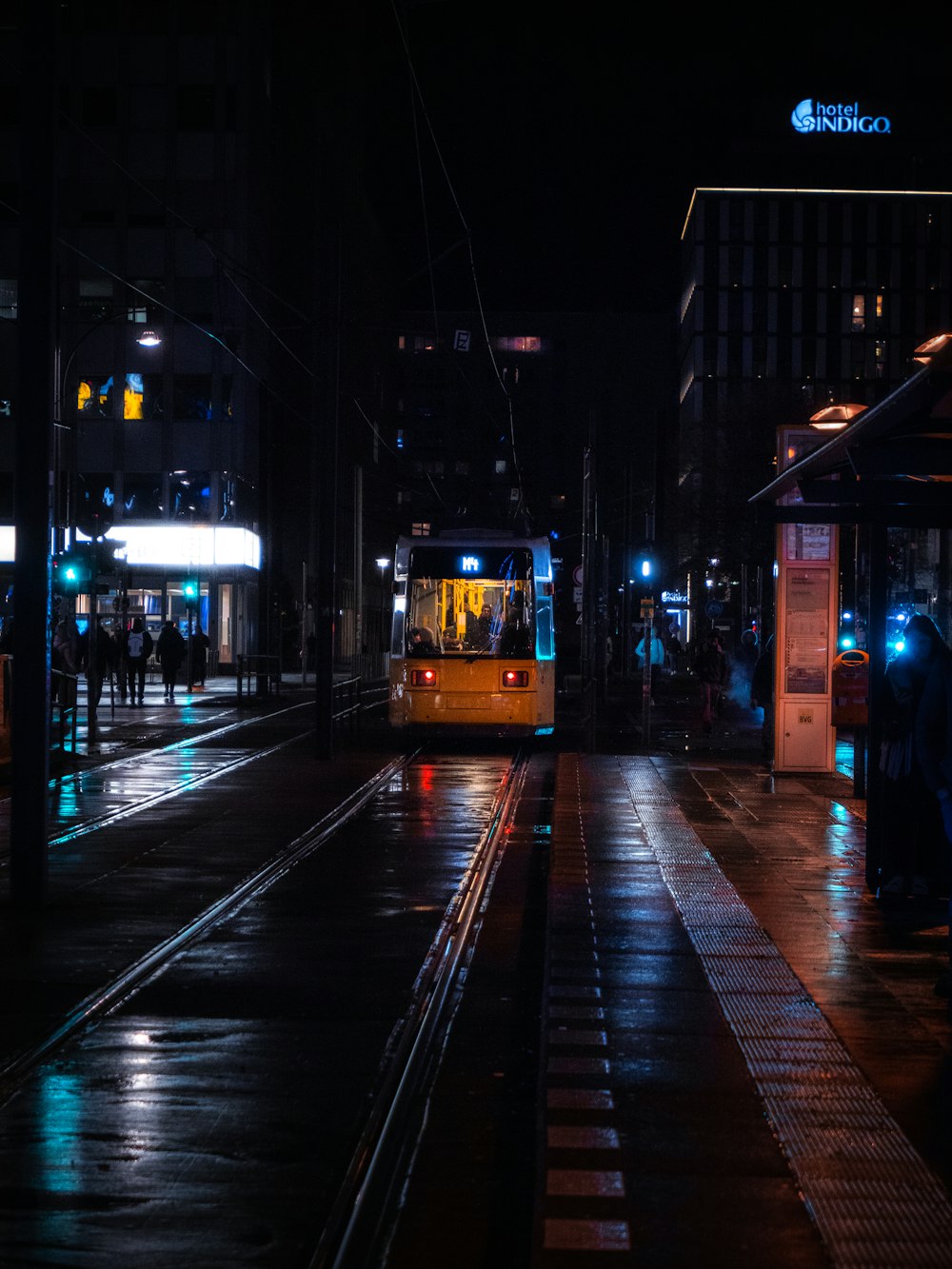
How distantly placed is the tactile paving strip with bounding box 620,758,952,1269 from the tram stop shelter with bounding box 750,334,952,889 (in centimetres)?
179

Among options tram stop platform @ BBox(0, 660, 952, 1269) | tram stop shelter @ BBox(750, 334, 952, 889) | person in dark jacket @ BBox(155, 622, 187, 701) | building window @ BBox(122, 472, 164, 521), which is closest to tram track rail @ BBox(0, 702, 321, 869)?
tram stop platform @ BBox(0, 660, 952, 1269)

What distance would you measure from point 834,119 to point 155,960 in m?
128

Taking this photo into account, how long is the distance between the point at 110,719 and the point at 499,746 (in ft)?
29.3

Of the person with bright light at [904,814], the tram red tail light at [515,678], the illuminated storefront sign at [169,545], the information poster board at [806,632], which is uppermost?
the illuminated storefront sign at [169,545]

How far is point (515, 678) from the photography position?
26406 mm

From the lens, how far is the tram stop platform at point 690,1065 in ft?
16.6

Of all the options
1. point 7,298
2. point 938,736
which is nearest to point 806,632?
point 938,736

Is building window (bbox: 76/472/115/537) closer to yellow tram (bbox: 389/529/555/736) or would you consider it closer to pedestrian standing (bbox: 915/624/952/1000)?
yellow tram (bbox: 389/529/555/736)

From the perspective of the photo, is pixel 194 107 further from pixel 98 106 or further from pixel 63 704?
pixel 63 704

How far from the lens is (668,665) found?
271 feet

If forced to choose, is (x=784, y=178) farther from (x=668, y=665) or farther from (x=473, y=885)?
(x=473, y=885)

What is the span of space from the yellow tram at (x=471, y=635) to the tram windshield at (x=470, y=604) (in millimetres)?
14

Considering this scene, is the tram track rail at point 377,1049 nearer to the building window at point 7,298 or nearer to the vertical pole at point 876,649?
the vertical pole at point 876,649

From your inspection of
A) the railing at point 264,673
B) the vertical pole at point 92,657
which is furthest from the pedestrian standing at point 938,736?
the railing at point 264,673
